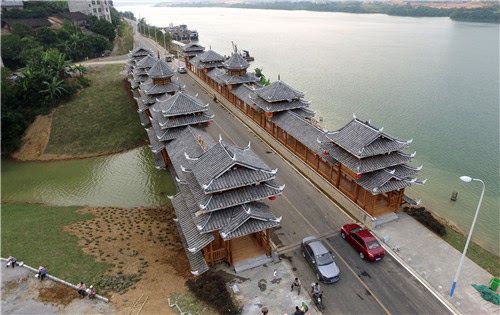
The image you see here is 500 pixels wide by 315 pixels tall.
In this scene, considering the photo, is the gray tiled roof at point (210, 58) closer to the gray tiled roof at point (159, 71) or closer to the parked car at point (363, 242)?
the gray tiled roof at point (159, 71)

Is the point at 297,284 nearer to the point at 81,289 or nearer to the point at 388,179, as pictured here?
the point at 388,179

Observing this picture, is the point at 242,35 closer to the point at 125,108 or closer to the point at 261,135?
the point at 125,108

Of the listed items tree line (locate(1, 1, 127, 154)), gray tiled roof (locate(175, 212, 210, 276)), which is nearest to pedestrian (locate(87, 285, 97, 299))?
gray tiled roof (locate(175, 212, 210, 276))

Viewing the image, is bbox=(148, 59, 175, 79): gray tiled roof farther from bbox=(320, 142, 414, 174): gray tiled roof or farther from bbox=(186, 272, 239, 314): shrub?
bbox=(186, 272, 239, 314): shrub

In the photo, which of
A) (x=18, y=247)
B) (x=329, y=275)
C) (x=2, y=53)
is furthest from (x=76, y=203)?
(x=2, y=53)

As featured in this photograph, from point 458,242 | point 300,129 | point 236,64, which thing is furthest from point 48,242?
point 236,64

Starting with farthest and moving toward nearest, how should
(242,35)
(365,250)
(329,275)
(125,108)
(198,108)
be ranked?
1. (242,35)
2. (125,108)
3. (198,108)
4. (365,250)
5. (329,275)
